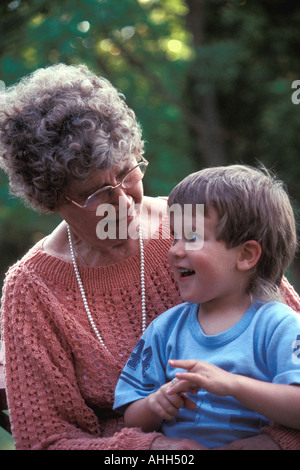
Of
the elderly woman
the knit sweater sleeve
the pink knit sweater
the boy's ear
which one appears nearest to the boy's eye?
the boy's ear

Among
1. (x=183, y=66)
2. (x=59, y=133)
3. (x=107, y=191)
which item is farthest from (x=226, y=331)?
(x=183, y=66)

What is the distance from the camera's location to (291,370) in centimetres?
161

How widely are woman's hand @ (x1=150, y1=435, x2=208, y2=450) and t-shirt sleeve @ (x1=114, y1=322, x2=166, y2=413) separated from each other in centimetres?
16

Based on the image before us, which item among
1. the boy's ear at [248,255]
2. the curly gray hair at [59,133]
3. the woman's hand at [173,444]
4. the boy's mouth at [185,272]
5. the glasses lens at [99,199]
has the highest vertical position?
the curly gray hair at [59,133]

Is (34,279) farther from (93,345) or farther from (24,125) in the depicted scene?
(24,125)

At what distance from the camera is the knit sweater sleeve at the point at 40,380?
2043 mm

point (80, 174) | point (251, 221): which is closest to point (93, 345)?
point (80, 174)

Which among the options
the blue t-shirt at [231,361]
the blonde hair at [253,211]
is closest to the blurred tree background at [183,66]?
the blonde hair at [253,211]

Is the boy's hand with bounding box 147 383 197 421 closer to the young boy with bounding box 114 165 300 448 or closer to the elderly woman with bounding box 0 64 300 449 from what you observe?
the young boy with bounding box 114 165 300 448

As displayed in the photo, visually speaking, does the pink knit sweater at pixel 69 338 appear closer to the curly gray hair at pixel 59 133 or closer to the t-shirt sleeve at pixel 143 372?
the t-shirt sleeve at pixel 143 372

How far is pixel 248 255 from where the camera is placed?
5.93 ft

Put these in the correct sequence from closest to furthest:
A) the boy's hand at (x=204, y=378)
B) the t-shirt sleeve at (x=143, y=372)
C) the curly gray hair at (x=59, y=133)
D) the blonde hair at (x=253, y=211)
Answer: the boy's hand at (x=204, y=378)
the blonde hair at (x=253, y=211)
the t-shirt sleeve at (x=143, y=372)
the curly gray hair at (x=59, y=133)

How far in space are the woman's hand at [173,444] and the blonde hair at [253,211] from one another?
1.49ft

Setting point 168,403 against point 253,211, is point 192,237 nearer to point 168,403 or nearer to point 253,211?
point 253,211
